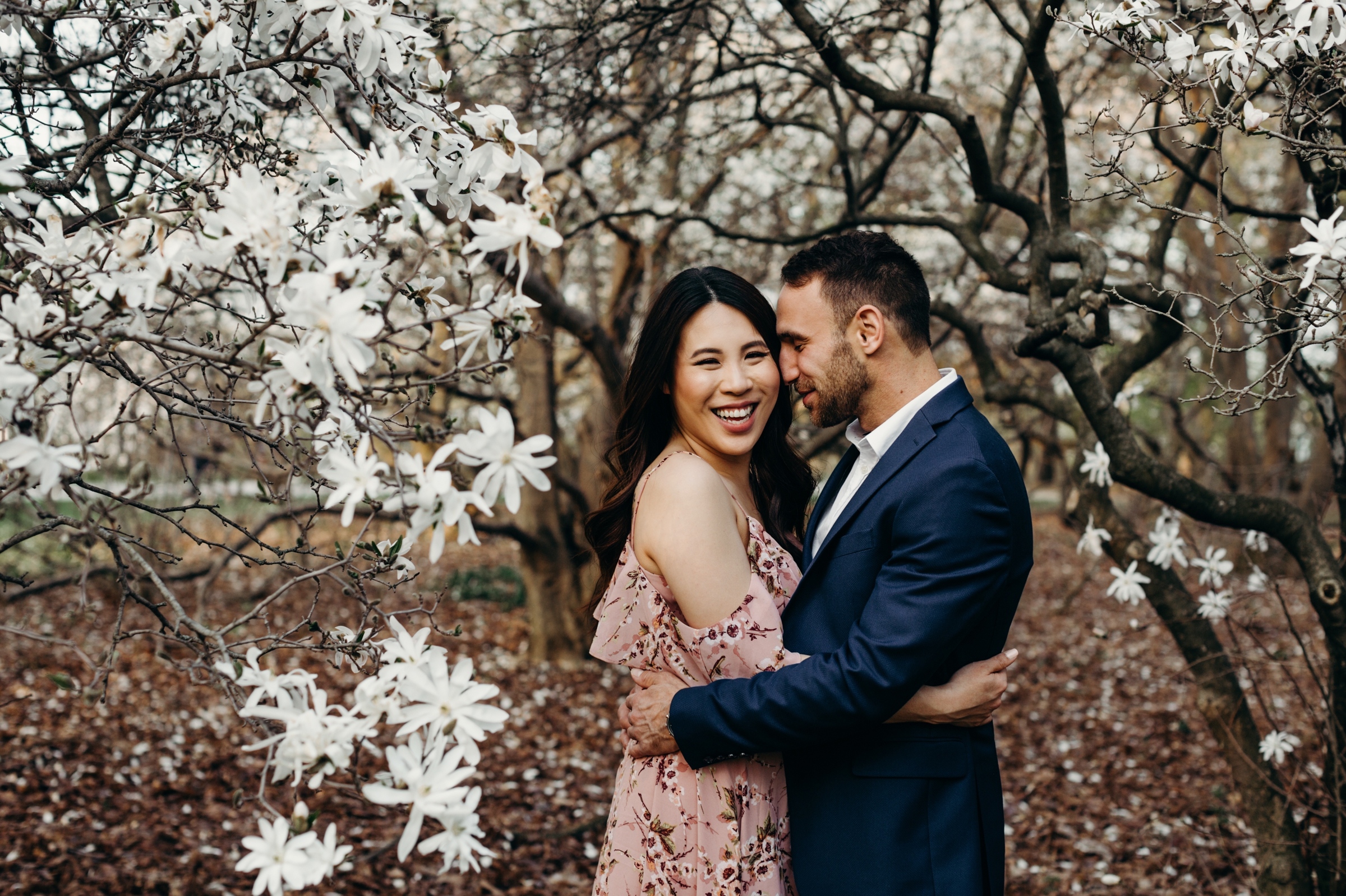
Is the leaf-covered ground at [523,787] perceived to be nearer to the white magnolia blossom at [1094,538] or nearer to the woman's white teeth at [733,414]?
the white magnolia blossom at [1094,538]

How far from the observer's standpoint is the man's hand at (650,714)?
1904mm

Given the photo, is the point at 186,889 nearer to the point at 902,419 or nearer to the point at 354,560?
the point at 354,560

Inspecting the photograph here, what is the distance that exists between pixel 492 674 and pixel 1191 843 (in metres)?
4.54

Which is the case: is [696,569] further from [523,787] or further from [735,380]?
[523,787]

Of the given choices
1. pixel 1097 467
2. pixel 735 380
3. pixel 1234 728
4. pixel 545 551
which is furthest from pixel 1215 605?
pixel 545 551

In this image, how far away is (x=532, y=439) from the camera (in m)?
1.16

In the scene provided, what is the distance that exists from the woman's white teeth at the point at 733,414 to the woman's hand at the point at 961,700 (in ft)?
2.37

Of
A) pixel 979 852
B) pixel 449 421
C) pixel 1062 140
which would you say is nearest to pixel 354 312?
pixel 449 421

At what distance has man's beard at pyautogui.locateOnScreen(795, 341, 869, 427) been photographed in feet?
6.70

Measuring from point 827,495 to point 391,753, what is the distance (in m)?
1.37

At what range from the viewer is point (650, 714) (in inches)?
76.0

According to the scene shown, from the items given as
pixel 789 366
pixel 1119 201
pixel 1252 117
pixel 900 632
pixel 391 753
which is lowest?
pixel 391 753

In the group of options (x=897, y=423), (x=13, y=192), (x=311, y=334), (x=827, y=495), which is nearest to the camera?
(x=311, y=334)

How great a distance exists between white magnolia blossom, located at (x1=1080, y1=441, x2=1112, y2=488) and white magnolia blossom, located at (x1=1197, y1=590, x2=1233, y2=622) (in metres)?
0.53
